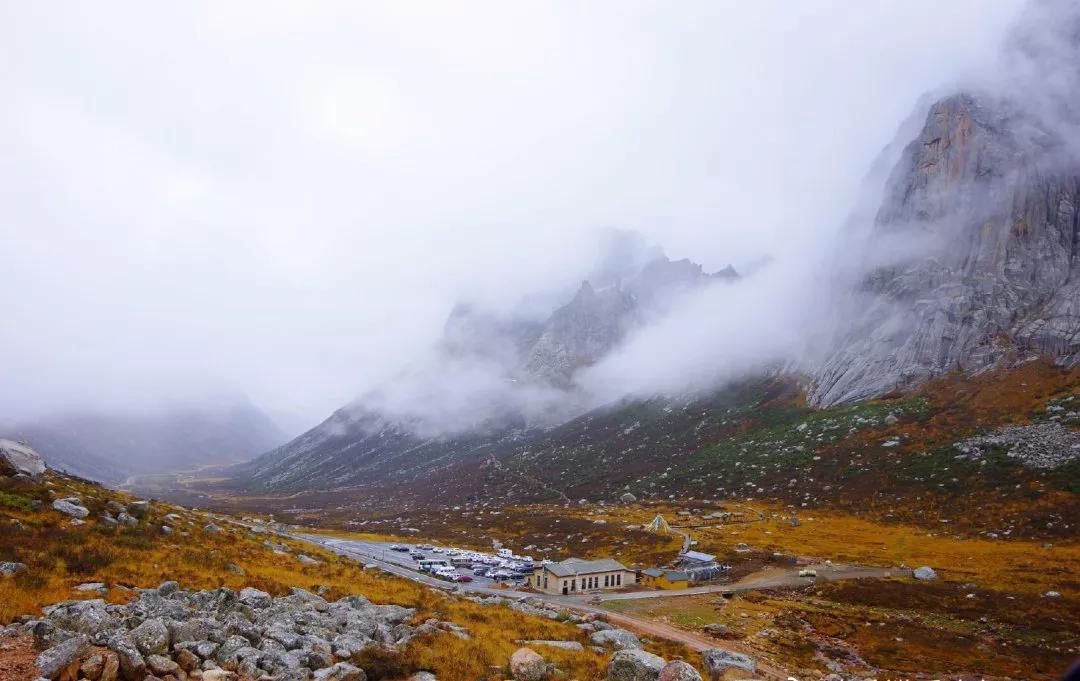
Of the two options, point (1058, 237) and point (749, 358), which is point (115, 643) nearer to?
point (1058, 237)

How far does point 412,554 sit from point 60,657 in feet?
250

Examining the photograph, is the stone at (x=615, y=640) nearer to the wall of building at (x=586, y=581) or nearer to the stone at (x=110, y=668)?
the stone at (x=110, y=668)

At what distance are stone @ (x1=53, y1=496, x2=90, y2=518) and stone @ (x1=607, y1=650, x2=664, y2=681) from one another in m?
25.8

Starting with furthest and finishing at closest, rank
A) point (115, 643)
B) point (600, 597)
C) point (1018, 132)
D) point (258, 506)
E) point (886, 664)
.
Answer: point (258, 506)
point (1018, 132)
point (600, 597)
point (886, 664)
point (115, 643)

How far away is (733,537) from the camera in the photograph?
80375mm

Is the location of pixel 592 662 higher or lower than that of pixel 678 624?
higher

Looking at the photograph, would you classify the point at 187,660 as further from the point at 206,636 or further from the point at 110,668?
the point at 110,668

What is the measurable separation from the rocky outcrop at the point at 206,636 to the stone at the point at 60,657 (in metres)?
0.02

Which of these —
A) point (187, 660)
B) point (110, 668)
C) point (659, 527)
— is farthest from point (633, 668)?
Result: point (659, 527)

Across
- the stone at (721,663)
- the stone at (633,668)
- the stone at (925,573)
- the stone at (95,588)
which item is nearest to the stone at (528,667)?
the stone at (633,668)

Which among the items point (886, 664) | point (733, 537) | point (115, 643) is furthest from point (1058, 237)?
point (115, 643)

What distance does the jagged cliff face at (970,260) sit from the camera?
121m

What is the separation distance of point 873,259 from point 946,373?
50.3 m

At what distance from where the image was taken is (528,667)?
56.9 feet
